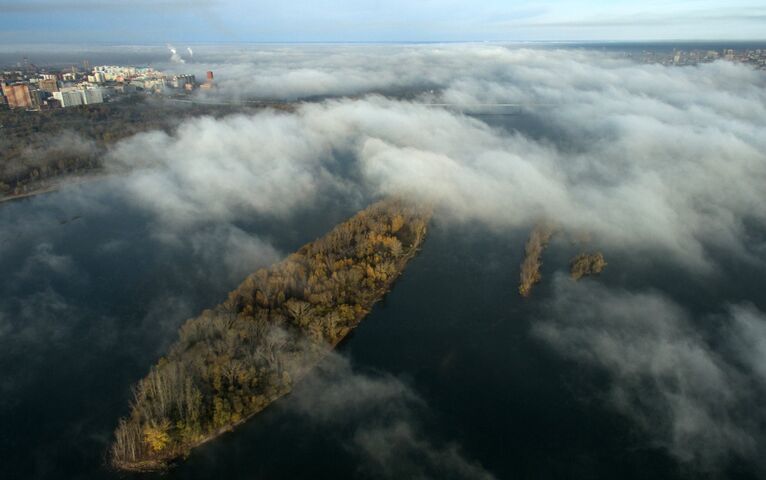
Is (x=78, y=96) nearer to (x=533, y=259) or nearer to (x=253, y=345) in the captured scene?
(x=253, y=345)

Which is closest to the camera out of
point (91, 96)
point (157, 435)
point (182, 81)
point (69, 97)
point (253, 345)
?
point (157, 435)

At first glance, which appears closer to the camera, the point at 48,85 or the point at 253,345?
the point at 253,345

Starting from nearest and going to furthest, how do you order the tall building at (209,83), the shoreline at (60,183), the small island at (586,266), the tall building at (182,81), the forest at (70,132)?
the small island at (586,266), the shoreline at (60,183), the forest at (70,132), the tall building at (182,81), the tall building at (209,83)

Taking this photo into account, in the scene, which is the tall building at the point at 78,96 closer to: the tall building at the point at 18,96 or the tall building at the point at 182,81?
the tall building at the point at 18,96

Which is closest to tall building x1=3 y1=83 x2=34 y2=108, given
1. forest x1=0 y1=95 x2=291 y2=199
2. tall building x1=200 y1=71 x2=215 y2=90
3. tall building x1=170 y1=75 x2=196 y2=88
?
forest x1=0 y1=95 x2=291 y2=199

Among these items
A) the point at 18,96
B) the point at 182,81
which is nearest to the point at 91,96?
the point at 18,96

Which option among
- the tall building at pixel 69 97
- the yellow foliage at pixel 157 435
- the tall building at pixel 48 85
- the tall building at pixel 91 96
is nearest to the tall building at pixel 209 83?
the tall building at pixel 91 96

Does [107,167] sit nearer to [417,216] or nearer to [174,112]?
[174,112]
